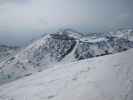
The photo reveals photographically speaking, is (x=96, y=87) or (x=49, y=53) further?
(x=49, y=53)

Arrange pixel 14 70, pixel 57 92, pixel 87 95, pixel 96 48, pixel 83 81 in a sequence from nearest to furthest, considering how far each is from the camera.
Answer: pixel 87 95 → pixel 57 92 → pixel 83 81 → pixel 14 70 → pixel 96 48

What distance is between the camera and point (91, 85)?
10.5ft

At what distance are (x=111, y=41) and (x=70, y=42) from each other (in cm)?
667

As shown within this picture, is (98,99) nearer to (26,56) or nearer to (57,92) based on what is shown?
(57,92)

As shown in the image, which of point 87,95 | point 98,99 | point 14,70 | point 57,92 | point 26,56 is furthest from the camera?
point 26,56

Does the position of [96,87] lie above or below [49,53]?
above

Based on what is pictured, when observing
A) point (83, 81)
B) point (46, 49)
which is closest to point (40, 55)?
point (46, 49)

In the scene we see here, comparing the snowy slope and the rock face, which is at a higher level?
the snowy slope

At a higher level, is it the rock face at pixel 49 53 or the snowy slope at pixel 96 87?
the snowy slope at pixel 96 87

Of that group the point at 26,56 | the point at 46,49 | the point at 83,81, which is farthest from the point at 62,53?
the point at 83,81

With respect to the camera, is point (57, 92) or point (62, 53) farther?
point (62, 53)

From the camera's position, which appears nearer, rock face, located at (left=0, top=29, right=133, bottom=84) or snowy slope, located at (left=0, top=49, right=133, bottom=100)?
snowy slope, located at (left=0, top=49, right=133, bottom=100)

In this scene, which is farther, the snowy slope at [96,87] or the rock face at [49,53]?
the rock face at [49,53]

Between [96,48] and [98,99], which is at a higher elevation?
[98,99]
